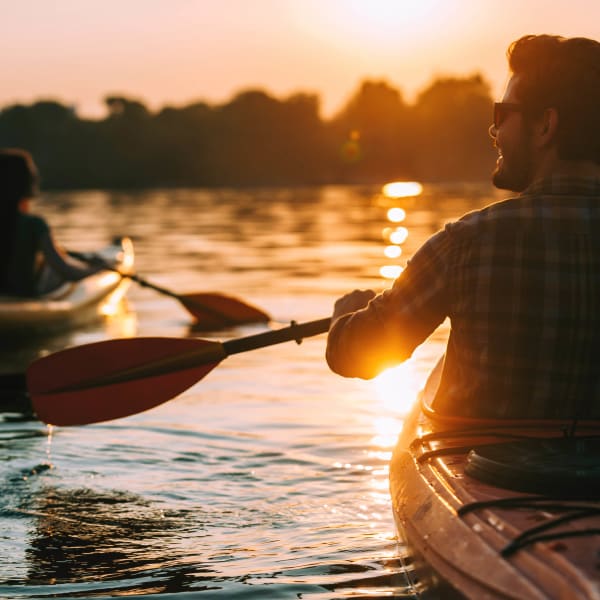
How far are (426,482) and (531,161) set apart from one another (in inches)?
38.0

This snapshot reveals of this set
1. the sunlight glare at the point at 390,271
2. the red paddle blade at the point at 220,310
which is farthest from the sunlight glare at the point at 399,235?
the red paddle blade at the point at 220,310

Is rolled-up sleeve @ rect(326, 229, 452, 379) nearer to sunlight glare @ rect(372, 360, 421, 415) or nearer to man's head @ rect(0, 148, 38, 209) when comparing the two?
sunlight glare @ rect(372, 360, 421, 415)

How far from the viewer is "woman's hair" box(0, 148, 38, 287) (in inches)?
348

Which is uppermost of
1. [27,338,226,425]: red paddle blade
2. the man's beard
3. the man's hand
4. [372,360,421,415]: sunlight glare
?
the man's beard

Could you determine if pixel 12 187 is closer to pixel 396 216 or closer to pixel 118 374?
pixel 118 374

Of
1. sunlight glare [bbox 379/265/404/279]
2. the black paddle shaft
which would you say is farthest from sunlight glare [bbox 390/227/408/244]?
the black paddle shaft

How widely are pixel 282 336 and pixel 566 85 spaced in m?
1.83

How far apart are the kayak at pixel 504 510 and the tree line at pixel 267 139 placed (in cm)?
9606

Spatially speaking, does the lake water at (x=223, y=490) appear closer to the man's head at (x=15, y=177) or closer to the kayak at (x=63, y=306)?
the kayak at (x=63, y=306)

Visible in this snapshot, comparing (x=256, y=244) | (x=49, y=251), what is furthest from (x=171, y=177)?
(x=49, y=251)

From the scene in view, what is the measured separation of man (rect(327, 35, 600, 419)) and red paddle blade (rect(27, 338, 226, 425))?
166 cm

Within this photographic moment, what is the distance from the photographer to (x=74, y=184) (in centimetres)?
9544

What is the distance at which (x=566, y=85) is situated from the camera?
288 cm

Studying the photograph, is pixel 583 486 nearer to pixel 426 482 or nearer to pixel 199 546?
pixel 426 482
